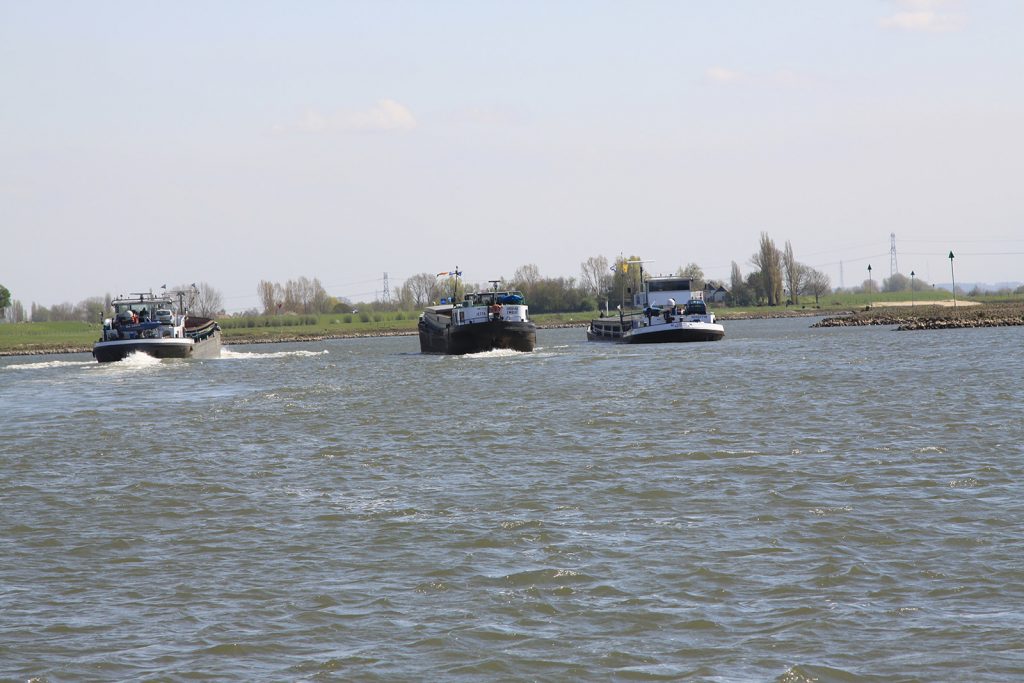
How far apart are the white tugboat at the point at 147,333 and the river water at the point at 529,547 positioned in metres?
40.8

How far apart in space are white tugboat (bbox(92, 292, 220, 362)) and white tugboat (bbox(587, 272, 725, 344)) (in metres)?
33.2

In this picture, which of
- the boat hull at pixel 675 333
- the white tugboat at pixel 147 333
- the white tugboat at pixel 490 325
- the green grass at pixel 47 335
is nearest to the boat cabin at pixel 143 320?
the white tugboat at pixel 147 333

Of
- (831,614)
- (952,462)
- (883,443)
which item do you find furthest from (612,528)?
(883,443)

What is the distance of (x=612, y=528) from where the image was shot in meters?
14.9

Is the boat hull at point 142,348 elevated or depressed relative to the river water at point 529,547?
elevated

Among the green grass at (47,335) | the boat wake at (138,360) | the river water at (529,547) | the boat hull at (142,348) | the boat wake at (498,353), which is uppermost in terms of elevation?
the green grass at (47,335)

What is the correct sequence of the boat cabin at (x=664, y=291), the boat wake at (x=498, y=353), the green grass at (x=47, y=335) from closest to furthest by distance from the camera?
the boat wake at (x=498, y=353)
the boat cabin at (x=664, y=291)
the green grass at (x=47, y=335)

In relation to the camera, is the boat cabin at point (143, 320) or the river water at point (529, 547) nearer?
the river water at point (529, 547)

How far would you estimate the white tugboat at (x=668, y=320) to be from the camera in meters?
84.9

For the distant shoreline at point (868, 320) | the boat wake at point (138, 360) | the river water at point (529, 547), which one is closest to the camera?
the river water at point (529, 547)

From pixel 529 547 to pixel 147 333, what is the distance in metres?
64.2

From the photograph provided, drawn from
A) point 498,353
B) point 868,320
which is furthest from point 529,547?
point 868,320

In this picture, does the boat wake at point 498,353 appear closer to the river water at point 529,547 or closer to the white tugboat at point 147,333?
the white tugboat at point 147,333

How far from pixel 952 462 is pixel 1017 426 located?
614 centimetres
